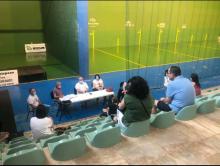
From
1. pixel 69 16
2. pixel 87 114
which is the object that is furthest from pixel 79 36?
pixel 87 114

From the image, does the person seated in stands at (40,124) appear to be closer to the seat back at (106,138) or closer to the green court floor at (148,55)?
the seat back at (106,138)

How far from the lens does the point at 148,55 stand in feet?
41.8

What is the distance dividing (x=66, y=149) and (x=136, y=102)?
1012 mm

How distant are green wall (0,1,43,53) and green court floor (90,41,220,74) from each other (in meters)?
3.70

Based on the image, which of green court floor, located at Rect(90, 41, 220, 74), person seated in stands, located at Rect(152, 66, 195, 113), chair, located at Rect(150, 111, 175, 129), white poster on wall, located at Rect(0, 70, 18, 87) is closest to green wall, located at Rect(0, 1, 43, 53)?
green court floor, located at Rect(90, 41, 220, 74)

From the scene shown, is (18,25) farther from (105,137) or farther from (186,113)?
(105,137)

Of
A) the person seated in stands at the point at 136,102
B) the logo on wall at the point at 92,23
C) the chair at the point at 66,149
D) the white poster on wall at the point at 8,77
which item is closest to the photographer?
the chair at the point at 66,149

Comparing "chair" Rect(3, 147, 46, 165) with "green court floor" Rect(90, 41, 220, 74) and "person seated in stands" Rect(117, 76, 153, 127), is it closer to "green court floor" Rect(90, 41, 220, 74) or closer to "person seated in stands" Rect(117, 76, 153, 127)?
"person seated in stands" Rect(117, 76, 153, 127)

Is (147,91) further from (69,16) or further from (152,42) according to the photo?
(152,42)

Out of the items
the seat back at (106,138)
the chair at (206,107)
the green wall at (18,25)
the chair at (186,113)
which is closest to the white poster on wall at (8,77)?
the seat back at (106,138)

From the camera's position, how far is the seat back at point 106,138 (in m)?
2.72

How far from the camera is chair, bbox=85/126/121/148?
272cm

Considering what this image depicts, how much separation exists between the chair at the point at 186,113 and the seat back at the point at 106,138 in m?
1.20

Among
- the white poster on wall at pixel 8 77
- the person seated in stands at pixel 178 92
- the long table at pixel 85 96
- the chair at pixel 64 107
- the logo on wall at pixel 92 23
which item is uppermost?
the logo on wall at pixel 92 23
